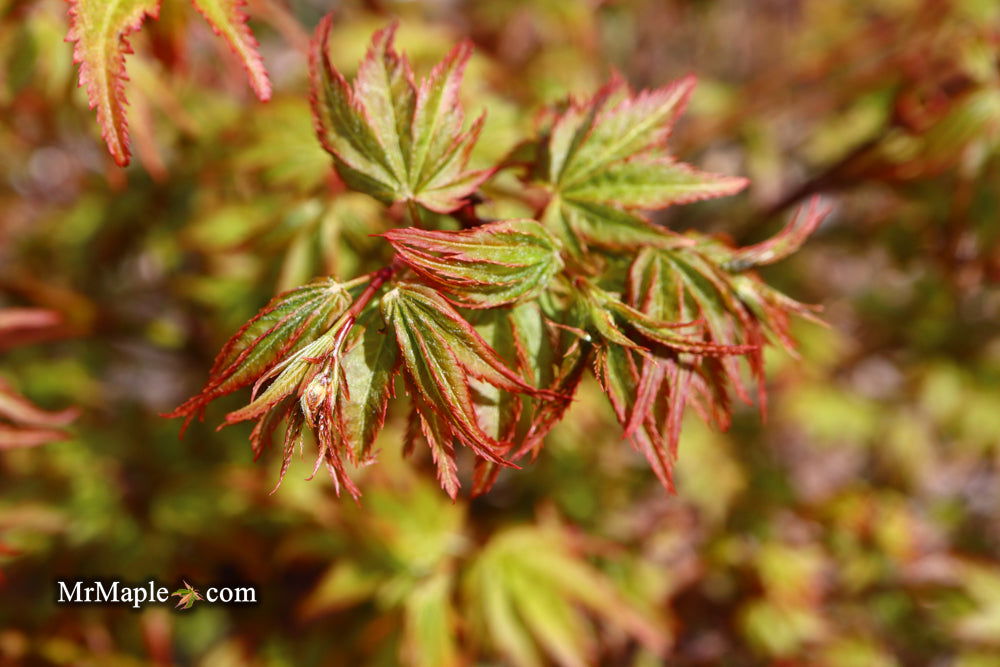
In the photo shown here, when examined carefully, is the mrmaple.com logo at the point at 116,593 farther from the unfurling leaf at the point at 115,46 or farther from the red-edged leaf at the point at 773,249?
the red-edged leaf at the point at 773,249

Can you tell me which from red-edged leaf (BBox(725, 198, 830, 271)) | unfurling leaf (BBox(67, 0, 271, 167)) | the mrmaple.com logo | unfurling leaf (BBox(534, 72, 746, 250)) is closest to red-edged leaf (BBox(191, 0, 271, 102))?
unfurling leaf (BBox(67, 0, 271, 167))

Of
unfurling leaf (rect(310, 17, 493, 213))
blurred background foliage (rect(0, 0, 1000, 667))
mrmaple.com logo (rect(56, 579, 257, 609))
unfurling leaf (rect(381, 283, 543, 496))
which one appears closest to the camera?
unfurling leaf (rect(381, 283, 543, 496))

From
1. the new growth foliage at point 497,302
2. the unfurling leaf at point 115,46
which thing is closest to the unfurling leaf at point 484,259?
the new growth foliage at point 497,302

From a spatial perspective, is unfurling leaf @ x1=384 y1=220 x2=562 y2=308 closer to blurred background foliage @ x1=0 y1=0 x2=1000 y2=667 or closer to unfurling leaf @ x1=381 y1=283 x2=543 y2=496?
unfurling leaf @ x1=381 y1=283 x2=543 y2=496

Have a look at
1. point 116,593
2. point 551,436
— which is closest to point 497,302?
point 551,436

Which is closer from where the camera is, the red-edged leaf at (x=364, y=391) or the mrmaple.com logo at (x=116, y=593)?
the red-edged leaf at (x=364, y=391)

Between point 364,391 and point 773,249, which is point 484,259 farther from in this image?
point 773,249
